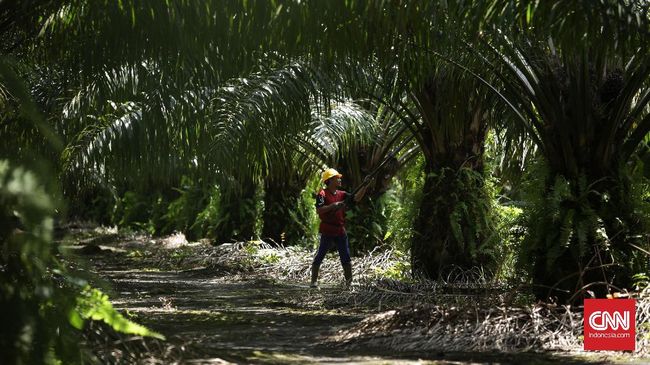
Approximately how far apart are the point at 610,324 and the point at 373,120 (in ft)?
25.9

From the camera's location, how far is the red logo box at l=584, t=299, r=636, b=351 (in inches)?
254

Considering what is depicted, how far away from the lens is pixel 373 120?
1416 centimetres

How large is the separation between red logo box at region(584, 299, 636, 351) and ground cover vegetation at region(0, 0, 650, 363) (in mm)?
269

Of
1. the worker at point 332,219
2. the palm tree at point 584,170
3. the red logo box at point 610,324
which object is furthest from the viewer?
the worker at point 332,219

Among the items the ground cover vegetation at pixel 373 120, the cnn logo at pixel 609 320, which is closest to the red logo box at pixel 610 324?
the cnn logo at pixel 609 320

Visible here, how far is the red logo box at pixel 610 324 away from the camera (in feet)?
21.1

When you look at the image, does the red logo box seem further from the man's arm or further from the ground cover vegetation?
the man's arm

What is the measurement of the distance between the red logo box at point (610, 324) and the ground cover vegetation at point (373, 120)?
0.27 m

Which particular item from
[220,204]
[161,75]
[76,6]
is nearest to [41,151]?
[161,75]

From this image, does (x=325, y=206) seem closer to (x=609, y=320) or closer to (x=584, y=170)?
(x=584, y=170)

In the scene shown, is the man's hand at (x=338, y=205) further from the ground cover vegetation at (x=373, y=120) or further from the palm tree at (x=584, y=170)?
the palm tree at (x=584, y=170)

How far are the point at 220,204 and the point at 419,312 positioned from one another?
13524 mm

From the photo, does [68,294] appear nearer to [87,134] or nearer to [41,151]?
[41,151]

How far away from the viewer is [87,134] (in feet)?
39.4
